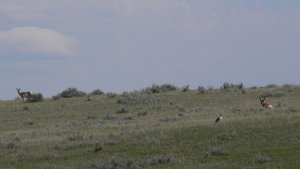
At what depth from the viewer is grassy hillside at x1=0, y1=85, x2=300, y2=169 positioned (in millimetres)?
17016

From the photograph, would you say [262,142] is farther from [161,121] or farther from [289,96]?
[289,96]

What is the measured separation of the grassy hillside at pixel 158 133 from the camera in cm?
1702

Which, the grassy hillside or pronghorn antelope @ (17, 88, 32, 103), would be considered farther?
pronghorn antelope @ (17, 88, 32, 103)

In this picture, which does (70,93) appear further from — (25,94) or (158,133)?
(158,133)

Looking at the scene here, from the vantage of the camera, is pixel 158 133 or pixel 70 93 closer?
pixel 158 133

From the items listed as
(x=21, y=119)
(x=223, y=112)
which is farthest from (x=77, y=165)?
(x=21, y=119)

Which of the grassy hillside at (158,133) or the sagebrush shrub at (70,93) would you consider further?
the sagebrush shrub at (70,93)

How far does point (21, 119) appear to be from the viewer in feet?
104

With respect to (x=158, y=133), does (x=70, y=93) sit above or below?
above

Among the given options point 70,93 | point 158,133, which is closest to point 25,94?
point 70,93

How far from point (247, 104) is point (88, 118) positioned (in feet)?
25.0

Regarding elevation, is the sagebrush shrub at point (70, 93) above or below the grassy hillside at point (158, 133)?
above

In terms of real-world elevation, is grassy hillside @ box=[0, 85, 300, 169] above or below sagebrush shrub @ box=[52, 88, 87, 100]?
below

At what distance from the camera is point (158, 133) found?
22.0 m
